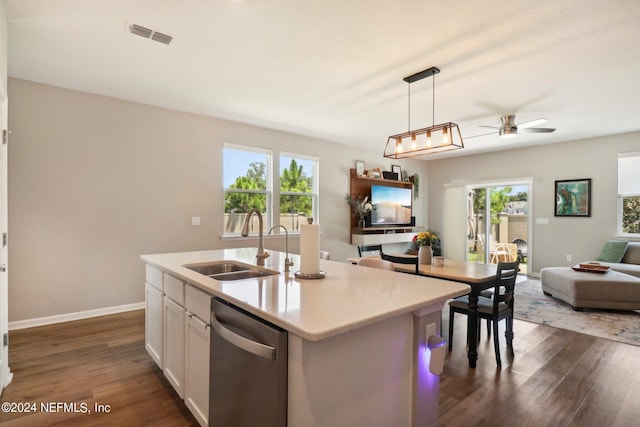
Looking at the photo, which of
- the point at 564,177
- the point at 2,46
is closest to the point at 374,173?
the point at 564,177

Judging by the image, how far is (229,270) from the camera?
2504 millimetres

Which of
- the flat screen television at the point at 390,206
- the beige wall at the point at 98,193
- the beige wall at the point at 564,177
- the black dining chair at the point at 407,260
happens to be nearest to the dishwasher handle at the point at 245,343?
the black dining chair at the point at 407,260

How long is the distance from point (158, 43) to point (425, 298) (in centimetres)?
281

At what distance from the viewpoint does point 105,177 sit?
3.88 metres

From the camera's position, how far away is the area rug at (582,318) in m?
3.39

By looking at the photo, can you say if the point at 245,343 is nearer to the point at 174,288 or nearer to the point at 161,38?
the point at 174,288

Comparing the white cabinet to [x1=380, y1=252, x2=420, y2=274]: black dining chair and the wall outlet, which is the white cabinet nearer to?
the wall outlet

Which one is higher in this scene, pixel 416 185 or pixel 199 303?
pixel 416 185

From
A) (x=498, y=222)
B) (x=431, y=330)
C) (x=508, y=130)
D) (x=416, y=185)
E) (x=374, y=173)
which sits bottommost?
(x=431, y=330)

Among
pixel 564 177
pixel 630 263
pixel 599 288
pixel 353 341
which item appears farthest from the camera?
pixel 564 177

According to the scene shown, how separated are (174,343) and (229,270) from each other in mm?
620

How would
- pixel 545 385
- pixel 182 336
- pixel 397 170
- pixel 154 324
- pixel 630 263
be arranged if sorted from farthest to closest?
pixel 397 170, pixel 630 263, pixel 154 324, pixel 545 385, pixel 182 336

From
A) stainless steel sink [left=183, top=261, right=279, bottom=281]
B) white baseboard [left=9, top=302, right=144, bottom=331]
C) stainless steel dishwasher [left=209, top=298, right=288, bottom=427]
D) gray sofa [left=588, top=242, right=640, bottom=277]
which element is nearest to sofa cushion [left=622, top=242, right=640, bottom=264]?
gray sofa [left=588, top=242, right=640, bottom=277]

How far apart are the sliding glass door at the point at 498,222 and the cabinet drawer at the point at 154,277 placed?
6.87m
